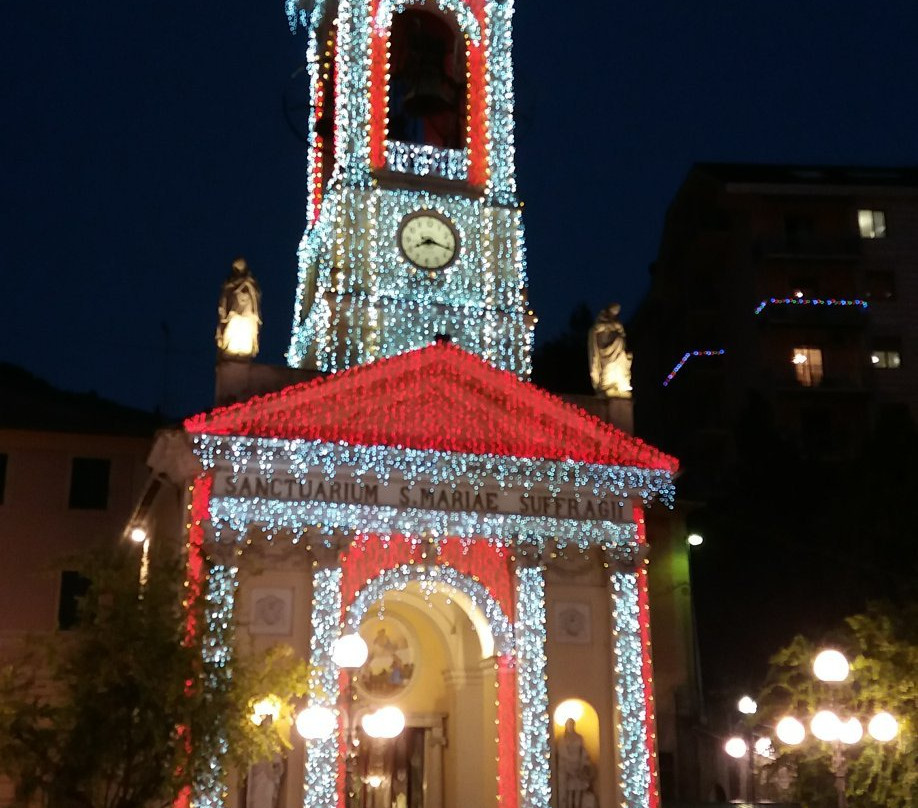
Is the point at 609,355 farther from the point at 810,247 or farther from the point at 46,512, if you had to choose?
the point at 810,247

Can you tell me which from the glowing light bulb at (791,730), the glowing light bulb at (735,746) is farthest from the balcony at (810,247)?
the glowing light bulb at (791,730)

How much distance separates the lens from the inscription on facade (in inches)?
884

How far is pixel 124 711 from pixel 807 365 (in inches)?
1135

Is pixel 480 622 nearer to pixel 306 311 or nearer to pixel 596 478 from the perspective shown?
pixel 596 478

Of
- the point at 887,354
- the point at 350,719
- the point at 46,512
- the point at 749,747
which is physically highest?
the point at 887,354

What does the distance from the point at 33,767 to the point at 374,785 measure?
9.83m

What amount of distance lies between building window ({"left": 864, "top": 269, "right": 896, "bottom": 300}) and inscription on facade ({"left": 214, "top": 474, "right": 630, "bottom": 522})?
20.8m

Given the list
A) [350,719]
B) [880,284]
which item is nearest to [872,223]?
[880,284]

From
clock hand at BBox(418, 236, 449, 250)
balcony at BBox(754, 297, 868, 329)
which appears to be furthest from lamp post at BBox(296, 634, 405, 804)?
balcony at BBox(754, 297, 868, 329)

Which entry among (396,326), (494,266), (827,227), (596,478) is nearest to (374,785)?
(596,478)

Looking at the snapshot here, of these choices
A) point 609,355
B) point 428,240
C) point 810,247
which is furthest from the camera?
point 810,247

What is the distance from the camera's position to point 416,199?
2722 centimetres

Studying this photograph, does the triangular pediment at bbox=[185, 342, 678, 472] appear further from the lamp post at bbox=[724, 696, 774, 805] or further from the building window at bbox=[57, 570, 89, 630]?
the building window at bbox=[57, 570, 89, 630]

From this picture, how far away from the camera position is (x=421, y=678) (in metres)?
25.9
